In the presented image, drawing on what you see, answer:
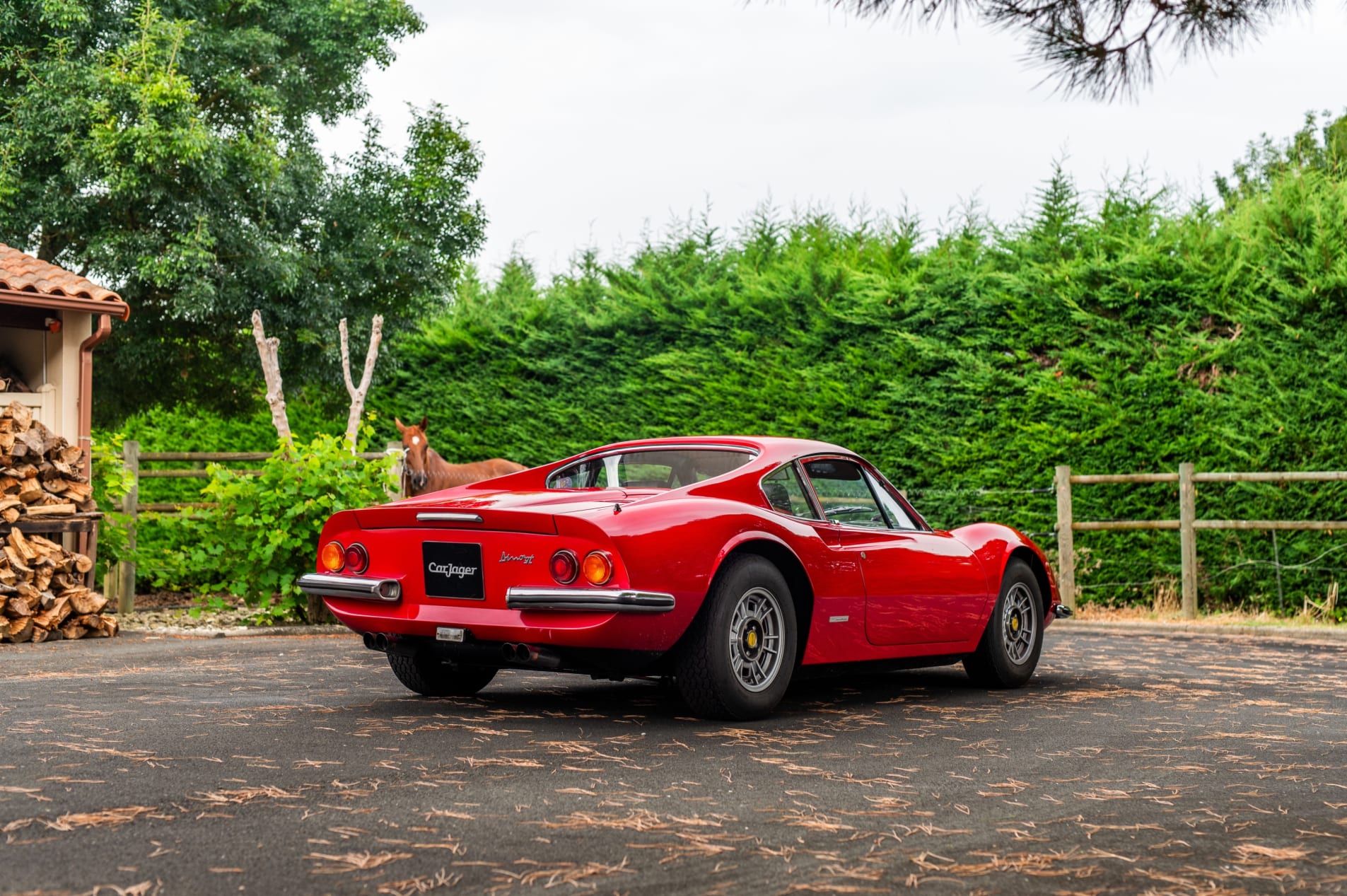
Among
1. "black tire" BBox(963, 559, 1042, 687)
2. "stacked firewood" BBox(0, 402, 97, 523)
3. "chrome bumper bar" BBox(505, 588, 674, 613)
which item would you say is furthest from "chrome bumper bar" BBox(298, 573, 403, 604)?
"stacked firewood" BBox(0, 402, 97, 523)

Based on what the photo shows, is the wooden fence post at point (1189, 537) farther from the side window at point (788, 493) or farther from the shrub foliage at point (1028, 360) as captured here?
the side window at point (788, 493)

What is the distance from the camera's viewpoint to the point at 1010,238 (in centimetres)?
1414

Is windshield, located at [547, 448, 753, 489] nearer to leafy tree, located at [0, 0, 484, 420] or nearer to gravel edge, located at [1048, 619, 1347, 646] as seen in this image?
gravel edge, located at [1048, 619, 1347, 646]

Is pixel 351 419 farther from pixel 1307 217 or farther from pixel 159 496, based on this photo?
pixel 1307 217

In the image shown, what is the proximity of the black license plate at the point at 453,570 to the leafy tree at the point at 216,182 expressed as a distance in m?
9.82

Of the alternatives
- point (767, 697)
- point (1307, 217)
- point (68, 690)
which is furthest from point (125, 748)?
point (1307, 217)

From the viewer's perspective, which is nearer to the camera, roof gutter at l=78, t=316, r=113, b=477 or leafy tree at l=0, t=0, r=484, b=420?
roof gutter at l=78, t=316, r=113, b=477

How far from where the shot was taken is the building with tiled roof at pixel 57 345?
38.8 ft

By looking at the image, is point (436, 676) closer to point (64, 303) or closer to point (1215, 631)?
point (64, 303)

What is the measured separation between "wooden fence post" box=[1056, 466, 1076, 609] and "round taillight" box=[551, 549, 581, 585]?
775 cm

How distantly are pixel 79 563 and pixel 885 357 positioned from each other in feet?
25.2

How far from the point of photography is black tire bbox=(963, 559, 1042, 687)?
7.88 meters

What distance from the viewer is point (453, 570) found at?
6270mm

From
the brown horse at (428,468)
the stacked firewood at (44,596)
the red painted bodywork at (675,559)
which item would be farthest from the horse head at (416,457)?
the red painted bodywork at (675,559)
